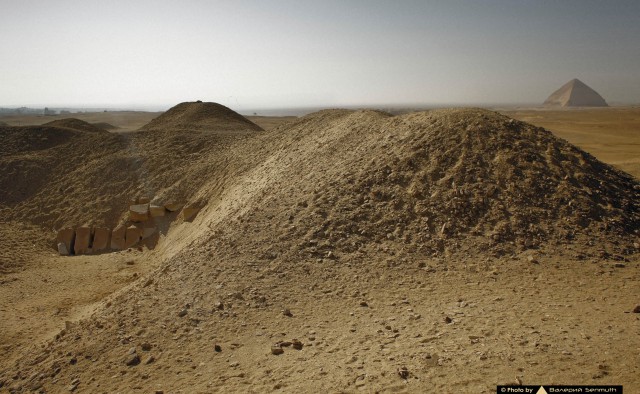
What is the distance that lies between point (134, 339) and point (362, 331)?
8.92 ft

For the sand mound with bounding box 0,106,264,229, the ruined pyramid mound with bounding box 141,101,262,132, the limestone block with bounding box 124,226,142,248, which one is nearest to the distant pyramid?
the ruined pyramid mound with bounding box 141,101,262,132

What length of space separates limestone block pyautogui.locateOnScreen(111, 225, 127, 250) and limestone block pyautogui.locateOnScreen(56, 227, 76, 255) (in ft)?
3.90

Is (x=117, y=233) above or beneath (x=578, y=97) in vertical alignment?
beneath

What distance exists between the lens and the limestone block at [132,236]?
1091 cm

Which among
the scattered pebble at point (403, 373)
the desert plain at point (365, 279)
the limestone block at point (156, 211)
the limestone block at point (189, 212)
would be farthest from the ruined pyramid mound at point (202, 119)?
the scattered pebble at point (403, 373)

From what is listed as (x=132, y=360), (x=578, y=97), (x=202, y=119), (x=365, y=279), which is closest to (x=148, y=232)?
(x=132, y=360)

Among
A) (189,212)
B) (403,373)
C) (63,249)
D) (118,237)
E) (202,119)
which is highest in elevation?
(202,119)

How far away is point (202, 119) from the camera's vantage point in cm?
2136

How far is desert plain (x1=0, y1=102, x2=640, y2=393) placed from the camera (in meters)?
3.98

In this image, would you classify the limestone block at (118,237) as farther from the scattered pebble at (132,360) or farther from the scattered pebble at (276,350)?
the scattered pebble at (276,350)

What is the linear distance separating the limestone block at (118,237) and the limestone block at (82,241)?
0.64 m

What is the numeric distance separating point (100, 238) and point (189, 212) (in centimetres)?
261

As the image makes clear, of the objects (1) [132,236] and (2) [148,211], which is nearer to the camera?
(1) [132,236]

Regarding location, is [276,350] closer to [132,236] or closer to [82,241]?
[132,236]
